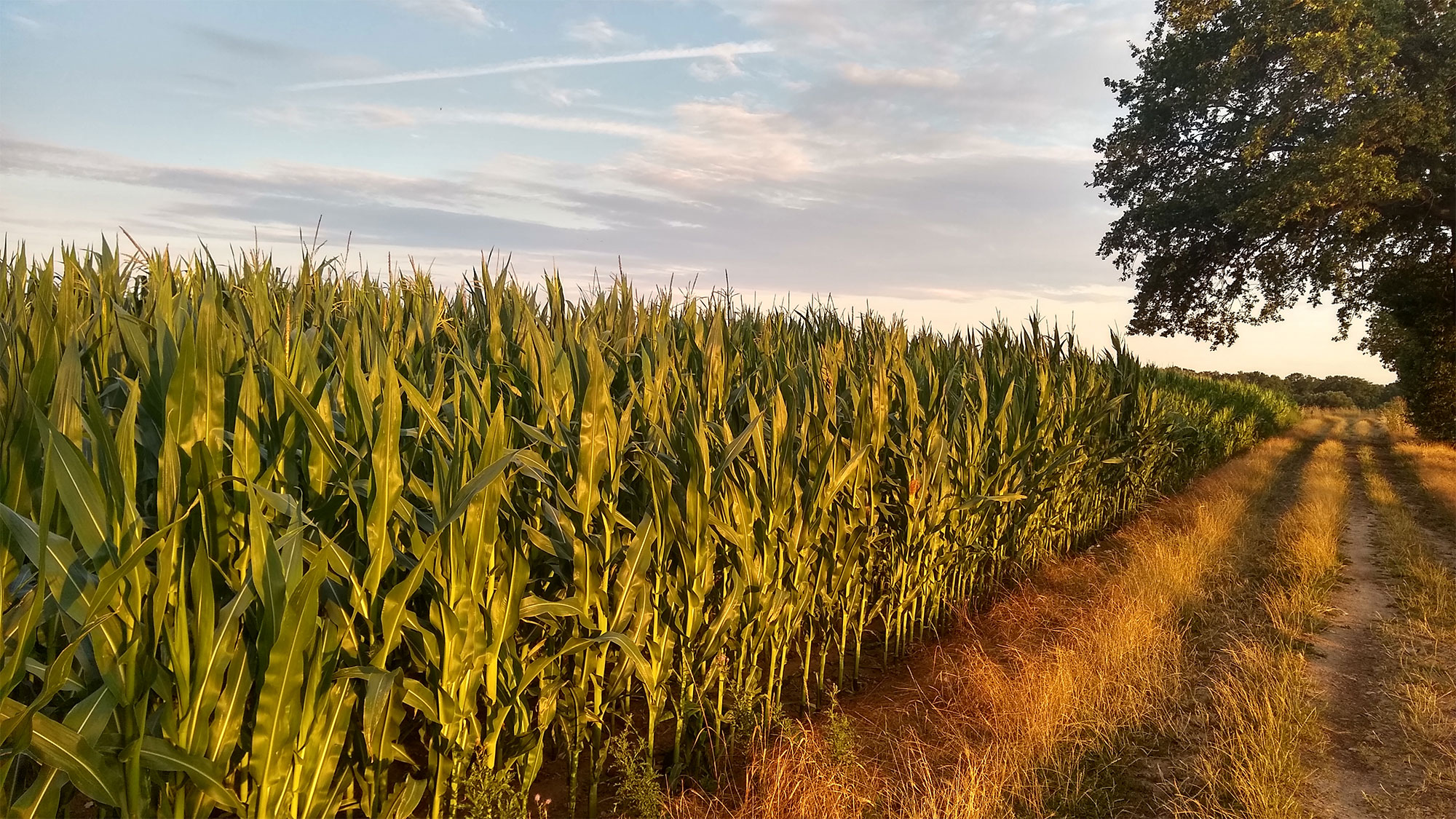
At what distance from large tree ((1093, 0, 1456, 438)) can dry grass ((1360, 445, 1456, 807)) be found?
28.0 feet

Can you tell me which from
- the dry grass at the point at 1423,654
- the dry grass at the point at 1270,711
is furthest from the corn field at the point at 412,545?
the dry grass at the point at 1423,654

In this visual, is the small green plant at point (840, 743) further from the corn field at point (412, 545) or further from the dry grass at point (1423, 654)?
the dry grass at point (1423, 654)

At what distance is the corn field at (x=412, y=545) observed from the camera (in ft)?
6.25

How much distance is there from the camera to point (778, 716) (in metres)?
3.73

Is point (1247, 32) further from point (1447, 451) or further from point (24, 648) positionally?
point (24, 648)

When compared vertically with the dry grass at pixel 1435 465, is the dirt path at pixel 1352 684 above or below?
below

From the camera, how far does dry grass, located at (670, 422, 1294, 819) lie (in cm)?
313

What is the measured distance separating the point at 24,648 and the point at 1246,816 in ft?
12.8

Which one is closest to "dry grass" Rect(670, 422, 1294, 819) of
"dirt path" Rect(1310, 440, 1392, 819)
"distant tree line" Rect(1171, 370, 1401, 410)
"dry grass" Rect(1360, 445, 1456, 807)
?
"dirt path" Rect(1310, 440, 1392, 819)

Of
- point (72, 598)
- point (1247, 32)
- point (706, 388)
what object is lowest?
point (72, 598)

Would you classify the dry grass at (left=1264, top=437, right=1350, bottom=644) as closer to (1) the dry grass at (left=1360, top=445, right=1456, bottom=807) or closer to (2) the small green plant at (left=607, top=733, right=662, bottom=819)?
(1) the dry grass at (left=1360, top=445, right=1456, bottom=807)

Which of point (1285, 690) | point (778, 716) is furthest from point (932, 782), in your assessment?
point (1285, 690)

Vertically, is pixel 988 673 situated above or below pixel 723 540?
below

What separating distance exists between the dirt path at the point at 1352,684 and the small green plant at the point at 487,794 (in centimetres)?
329
